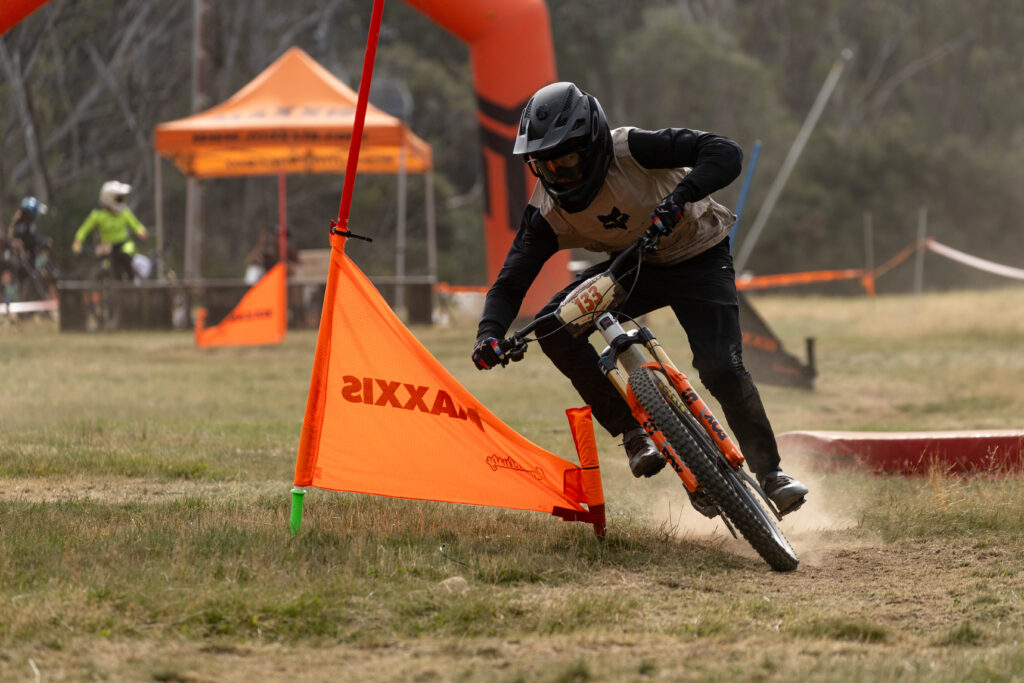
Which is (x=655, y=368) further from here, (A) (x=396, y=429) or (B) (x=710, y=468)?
(A) (x=396, y=429)

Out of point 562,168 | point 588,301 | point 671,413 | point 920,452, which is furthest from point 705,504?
point 920,452

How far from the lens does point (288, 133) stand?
71.2 ft

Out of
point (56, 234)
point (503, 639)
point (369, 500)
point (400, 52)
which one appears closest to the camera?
point (503, 639)

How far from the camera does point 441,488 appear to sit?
5664mm

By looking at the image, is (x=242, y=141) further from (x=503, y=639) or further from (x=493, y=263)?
(x=503, y=639)

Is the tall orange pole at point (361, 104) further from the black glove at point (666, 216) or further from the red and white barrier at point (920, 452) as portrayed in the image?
the red and white barrier at point (920, 452)

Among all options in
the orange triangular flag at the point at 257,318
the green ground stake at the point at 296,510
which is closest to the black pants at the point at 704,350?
the green ground stake at the point at 296,510

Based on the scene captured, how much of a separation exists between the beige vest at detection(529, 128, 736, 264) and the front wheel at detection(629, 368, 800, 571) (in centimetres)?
63

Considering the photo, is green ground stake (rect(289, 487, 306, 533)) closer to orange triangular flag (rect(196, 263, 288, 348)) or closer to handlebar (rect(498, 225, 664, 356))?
handlebar (rect(498, 225, 664, 356))

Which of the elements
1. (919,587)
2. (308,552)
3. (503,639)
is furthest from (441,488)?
(919,587)

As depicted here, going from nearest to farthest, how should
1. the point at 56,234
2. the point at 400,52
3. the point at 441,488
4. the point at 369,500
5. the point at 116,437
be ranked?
the point at 441,488
the point at 369,500
the point at 116,437
the point at 56,234
the point at 400,52

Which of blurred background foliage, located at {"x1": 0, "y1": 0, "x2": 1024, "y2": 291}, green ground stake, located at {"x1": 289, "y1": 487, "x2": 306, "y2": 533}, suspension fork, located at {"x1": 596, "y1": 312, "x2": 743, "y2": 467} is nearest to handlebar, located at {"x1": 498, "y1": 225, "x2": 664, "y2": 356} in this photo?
suspension fork, located at {"x1": 596, "y1": 312, "x2": 743, "y2": 467}

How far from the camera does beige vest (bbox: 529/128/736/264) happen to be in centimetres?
555

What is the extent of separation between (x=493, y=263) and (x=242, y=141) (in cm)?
518
